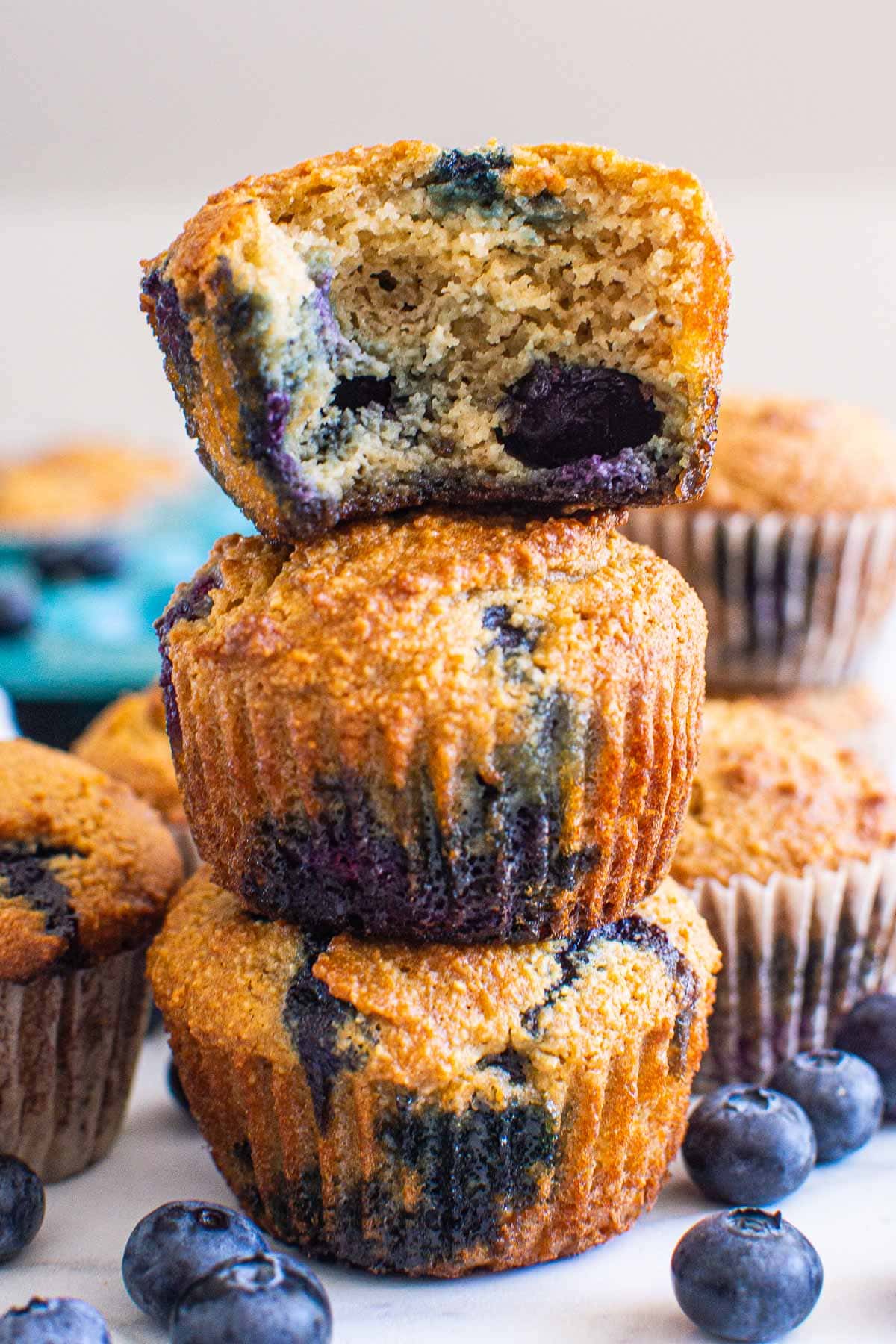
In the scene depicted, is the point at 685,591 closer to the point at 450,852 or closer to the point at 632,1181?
the point at 450,852

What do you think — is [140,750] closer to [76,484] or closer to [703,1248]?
[703,1248]

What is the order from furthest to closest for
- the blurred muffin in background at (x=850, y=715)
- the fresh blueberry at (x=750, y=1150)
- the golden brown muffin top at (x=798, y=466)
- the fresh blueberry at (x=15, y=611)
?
the fresh blueberry at (x=15, y=611) < the blurred muffin in background at (x=850, y=715) < the golden brown muffin top at (x=798, y=466) < the fresh blueberry at (x=750, y=1150)

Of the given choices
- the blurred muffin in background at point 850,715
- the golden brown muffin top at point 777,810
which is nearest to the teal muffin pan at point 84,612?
the blurred muffin in background at point 850,715

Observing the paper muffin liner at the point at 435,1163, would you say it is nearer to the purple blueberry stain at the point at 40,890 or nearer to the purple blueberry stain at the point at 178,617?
the purple blueberry stain at the point at 40,890

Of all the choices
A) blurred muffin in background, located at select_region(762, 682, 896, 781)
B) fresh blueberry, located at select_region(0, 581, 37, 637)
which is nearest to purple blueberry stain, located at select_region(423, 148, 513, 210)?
blurred muffin in background, located at select_region(762, 682, 896, 781)

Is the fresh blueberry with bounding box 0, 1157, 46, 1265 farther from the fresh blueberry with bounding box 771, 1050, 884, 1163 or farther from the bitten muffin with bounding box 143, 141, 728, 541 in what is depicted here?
the fresh blueberry with bounding box 771, 1050, 884, 1163

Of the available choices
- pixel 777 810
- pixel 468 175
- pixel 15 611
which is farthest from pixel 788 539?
pixel 15 611
